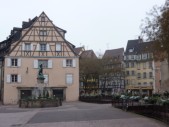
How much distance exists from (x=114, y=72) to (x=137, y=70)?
614 inches

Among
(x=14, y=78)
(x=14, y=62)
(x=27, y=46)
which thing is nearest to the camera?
(x=14, y=78)

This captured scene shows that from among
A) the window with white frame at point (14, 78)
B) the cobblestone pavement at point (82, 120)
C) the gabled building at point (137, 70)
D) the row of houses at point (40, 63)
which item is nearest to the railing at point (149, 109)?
the cobblestone pavement at point (82, 120)

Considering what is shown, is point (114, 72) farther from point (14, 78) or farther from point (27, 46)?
point (14, 78)

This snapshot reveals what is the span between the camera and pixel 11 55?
176ft

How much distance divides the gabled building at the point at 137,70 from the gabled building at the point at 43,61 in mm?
33814

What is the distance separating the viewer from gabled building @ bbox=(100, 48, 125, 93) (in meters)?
75.3

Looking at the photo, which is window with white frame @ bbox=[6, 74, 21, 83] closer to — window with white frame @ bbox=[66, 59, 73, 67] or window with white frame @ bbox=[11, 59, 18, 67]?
window with white frame @ bbox=[11, 59, 18, 67]

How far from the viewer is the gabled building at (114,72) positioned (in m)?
75.3

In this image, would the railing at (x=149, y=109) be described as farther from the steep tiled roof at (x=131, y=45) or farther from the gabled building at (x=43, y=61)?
the steep tiled roof at (x=131, y=45)

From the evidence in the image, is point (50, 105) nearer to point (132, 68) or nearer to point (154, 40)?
point (154, 40)

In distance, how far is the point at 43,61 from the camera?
54.8 metres

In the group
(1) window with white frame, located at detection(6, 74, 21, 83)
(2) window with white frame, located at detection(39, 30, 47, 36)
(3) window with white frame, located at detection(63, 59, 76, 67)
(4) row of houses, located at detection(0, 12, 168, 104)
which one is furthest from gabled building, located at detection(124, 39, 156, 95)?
(1) window with white frame, located at detection(6, 74, 21, 83)

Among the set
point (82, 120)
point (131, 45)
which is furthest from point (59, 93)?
point (131, 45)

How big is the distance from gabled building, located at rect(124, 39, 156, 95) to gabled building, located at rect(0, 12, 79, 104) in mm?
33814
